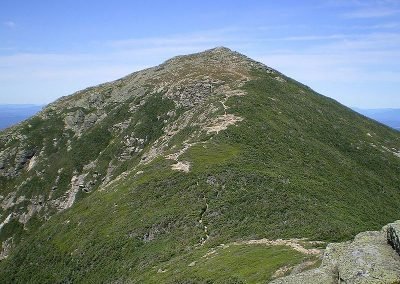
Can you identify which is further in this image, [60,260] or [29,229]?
[29,229]

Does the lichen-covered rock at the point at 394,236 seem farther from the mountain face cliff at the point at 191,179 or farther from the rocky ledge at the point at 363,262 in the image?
the mountain face cliff at the point at 191,179

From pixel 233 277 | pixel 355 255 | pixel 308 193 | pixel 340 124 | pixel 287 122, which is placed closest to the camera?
pixel 355 255

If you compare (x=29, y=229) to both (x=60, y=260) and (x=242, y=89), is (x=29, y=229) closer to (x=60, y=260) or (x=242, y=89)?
(x=60, y=260)

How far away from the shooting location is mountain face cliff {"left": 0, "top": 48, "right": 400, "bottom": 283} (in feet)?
161

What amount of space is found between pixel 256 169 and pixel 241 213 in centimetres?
1493

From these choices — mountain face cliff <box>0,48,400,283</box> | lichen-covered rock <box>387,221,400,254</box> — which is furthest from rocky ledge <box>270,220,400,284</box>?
mountain face cliff <box>0,48,400,283</box>

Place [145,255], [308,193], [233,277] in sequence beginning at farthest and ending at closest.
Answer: [308,193]
[145,255]
[233,277]

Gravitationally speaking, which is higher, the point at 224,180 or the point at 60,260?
the point at 224,180

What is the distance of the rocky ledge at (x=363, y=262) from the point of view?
741 inches

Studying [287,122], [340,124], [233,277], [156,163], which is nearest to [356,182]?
[287,122]

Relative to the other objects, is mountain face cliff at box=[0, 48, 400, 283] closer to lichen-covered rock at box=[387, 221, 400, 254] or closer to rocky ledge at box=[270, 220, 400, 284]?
rocky ledge at box=[270, 220, 400, 284]

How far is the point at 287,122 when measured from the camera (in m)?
95.3

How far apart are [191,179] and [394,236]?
46.2 meters

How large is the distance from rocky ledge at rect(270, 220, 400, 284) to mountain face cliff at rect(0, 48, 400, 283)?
15.8 feet
